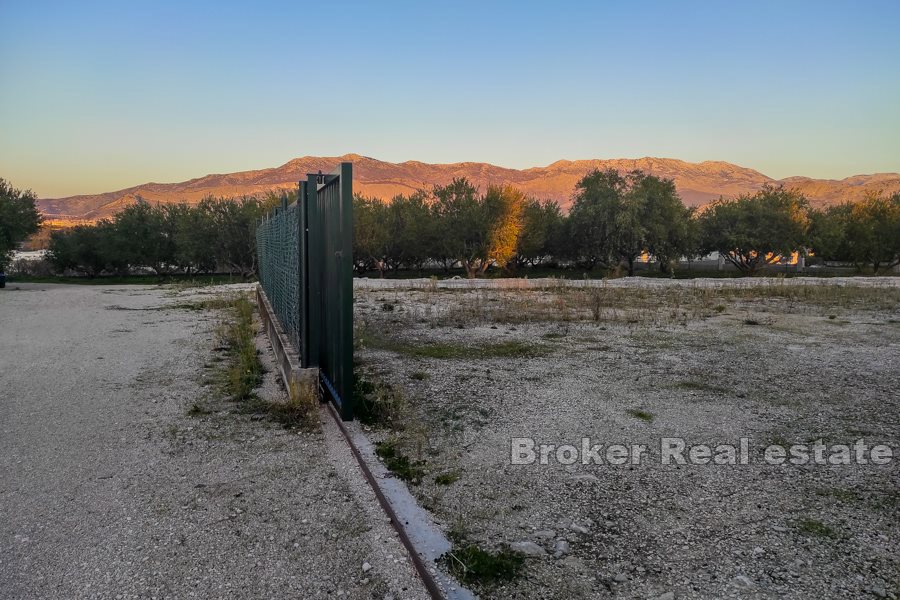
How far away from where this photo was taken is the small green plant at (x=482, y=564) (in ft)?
9.61

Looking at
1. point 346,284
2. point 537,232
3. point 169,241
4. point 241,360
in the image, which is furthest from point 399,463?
point 169,241

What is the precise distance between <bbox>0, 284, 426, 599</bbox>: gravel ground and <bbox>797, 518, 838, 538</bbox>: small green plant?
2.30 metres

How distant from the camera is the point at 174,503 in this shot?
12.4 ft

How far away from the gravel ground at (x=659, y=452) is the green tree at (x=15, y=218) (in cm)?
2849

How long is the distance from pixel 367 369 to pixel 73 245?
44.9m

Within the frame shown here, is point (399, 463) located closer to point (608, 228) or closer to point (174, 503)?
point (174, 503)

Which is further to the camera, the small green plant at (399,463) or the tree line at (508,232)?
the tree line at (508,232)

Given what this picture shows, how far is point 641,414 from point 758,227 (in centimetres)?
4414

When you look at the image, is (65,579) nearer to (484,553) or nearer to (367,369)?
Result: (484,553)

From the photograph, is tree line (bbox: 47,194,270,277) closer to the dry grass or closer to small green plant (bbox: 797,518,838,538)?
the dry grass

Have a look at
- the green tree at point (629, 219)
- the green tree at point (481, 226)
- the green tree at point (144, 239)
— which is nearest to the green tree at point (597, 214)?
the green tree at point (629, 219)

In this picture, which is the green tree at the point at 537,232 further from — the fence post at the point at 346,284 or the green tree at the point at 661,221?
the fence post at the point at 346,284

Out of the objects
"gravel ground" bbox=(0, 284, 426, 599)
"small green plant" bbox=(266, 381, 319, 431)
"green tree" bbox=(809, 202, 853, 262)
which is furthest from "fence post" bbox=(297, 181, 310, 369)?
"green tree" bbox=(809, 202, 853, 262)

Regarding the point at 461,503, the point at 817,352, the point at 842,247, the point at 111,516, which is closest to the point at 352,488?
the point at 461,503
